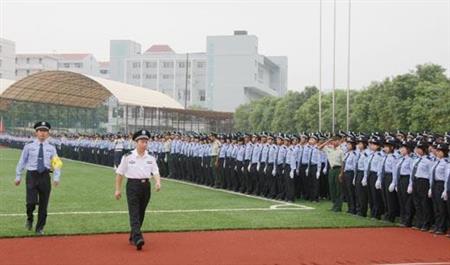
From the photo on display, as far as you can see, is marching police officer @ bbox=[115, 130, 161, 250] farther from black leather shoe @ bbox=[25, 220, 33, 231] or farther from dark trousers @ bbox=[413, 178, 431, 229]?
dark trousers @ bbox=[413, 178, 431, 229]

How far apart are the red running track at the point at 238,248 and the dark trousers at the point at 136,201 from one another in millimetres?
329

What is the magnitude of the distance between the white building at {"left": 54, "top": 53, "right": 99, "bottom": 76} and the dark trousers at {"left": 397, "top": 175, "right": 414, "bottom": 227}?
433 ft

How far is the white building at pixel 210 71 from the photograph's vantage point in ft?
323

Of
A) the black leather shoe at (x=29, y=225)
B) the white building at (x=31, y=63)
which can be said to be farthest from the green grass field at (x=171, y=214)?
the white building at (x=31, y=63)

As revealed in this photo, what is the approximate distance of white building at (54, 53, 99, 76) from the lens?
140875 millimetres

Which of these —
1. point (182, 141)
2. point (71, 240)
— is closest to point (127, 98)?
point (182, 141)

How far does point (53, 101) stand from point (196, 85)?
187 ft

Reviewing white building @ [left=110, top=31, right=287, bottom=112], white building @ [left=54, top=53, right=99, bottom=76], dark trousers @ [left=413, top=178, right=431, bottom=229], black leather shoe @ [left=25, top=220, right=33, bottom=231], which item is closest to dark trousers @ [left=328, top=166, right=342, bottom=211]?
dark trousers @ [left=413, top=178, right=431, bottom=229]

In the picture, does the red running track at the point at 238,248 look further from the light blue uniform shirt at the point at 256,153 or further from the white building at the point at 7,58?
the white building at the point at 7,58

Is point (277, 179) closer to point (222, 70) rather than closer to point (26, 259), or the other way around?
point (26, 259)

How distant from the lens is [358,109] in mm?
37500

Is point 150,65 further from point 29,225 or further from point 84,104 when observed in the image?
point 29,225

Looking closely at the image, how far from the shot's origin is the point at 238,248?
9.56 meters

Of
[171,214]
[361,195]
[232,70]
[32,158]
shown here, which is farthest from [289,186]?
[232,70]
